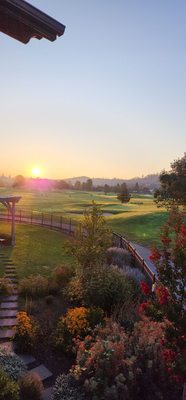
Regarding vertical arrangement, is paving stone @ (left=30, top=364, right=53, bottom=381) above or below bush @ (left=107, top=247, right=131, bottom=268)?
below


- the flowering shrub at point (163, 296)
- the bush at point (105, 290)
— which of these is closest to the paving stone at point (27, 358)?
the bush at point (105, 290)

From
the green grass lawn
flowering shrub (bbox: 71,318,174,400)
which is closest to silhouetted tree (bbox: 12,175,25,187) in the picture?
the green grass lawn

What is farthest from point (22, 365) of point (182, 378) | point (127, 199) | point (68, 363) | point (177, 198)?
point (127, 199)

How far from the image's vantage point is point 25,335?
35.6 ft

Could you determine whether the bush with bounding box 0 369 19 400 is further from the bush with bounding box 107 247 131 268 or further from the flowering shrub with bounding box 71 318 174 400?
the bush with bounding box 107 247 131 268

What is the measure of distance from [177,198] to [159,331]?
26605mm

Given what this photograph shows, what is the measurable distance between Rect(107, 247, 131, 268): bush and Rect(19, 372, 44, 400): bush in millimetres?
13258

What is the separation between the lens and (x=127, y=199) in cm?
8588

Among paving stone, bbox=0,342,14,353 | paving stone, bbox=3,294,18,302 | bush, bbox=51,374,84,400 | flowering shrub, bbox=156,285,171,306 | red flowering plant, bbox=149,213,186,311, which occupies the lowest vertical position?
paving stone, bbox=0,342,14,353

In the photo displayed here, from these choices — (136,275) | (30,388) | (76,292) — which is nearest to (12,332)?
(76,292)

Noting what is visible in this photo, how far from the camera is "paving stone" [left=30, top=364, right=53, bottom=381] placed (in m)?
9.42

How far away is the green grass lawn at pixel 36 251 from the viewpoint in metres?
21.2

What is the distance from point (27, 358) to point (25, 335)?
0.72 metres

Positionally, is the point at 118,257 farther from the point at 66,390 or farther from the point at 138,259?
the point at 66,390
